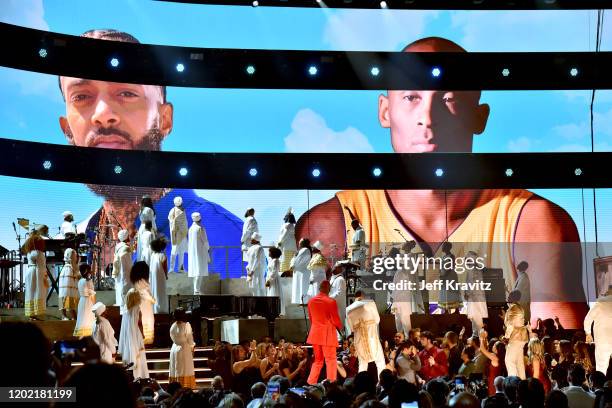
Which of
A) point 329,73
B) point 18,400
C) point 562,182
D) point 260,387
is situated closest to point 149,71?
point 329,73

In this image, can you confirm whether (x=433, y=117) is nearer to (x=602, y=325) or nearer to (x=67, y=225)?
(x=602, y=325)

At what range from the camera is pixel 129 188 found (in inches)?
699

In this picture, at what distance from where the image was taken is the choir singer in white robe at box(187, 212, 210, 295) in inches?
663

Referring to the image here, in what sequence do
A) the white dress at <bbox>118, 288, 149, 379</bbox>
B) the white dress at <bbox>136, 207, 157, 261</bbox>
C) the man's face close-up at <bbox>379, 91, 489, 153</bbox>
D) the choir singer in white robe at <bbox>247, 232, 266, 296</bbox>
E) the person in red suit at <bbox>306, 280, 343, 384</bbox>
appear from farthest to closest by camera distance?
the man's face close-up at <bbox>379, 91, 489, 153</bbox> → the choir singer in white robe at <bbox>247, 232, 266, 296</bbox> → the white dress at <bbox>136, 207, 157, 261</bbox> → the white dress at <bbox>118, 288, 149, 379</bbox> → the person in red suit at <bbox>306, 280, 343, 384</bbox>

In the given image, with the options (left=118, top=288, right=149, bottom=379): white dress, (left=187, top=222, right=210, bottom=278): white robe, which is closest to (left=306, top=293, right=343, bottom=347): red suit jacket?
(left=118, top=288, right=149, bottom=379): white dress

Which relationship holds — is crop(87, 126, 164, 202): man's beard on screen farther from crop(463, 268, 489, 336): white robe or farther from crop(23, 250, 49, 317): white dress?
crop(463, 268, 489, 336): white robe

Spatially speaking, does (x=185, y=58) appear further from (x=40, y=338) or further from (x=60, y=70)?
(x=40, y=338)

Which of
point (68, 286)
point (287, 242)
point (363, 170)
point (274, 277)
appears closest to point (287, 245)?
point (287, 242)

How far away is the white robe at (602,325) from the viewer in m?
12.3

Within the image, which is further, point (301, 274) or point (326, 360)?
point (301, 274)

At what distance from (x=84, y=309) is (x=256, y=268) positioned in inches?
179

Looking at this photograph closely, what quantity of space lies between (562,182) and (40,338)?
16.7 metres

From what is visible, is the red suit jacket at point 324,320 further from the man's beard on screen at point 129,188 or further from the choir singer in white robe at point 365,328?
the man's beard on screen at point 129,188

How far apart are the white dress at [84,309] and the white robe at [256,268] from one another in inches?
173
